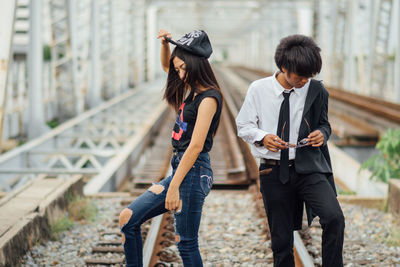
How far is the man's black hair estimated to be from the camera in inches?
98.0

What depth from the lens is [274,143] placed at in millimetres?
2580

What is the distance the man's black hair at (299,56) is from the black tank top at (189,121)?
1.28ft

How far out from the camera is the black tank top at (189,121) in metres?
2.50

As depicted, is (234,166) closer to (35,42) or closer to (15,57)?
(35,42)

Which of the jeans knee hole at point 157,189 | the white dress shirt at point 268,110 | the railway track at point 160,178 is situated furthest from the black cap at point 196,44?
the railway track at point 160,178

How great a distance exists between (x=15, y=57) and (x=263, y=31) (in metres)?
39.4

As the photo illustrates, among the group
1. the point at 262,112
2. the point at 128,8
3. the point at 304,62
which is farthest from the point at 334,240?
the point at 128,8

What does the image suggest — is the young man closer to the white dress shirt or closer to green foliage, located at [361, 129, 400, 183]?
the white dress shirt

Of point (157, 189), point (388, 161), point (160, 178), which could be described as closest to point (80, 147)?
point (160, 178)

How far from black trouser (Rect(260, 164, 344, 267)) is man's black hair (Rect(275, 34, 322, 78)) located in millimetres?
556

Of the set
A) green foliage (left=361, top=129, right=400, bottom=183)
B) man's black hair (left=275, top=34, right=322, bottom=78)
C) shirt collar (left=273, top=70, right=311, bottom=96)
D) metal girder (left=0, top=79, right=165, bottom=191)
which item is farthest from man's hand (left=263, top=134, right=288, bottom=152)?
metal girder (left=0, top=79, right=165, bottom=191)

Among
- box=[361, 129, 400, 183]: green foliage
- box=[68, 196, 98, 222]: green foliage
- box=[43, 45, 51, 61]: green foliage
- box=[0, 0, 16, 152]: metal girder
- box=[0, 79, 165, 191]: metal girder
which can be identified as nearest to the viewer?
box=[0, 0, 16, 152]: metal girder

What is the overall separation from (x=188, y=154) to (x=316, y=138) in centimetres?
69

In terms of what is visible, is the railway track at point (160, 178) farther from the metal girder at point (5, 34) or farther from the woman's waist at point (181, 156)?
the metal girder at point (5, 34)
